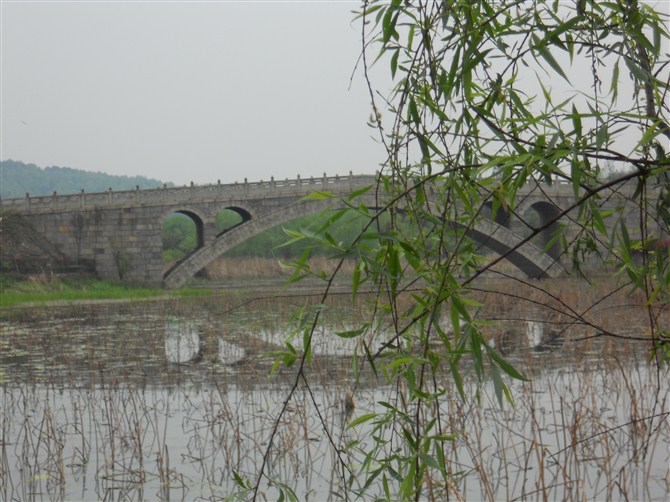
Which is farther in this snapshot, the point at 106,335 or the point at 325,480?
the point at 106,335

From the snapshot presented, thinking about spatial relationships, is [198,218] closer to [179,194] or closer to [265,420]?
[179,194]

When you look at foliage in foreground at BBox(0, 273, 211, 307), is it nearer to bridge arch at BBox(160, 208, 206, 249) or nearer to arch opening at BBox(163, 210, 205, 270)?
bridge arch at BBox(160, 208, 206, 249)

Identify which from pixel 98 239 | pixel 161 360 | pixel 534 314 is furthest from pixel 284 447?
pixel 98 239

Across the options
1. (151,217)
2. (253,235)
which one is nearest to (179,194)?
(151,217)

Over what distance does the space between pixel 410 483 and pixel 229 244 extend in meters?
28.7

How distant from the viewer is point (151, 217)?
29.4 metres

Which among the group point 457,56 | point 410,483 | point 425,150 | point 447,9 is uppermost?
point 447,9

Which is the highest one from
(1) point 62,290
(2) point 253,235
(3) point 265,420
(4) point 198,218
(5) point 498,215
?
(4) point 198,218

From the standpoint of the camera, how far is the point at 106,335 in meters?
14.0

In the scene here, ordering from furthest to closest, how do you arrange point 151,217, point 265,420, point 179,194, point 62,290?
point 179,194, point 151,217, point 62,290, point 265,420

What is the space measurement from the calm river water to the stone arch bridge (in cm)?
1374

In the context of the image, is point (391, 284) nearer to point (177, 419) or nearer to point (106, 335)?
point (177, 419)

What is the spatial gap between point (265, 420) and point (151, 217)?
75.8 ft

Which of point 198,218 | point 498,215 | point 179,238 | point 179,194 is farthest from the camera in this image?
point 179,238
